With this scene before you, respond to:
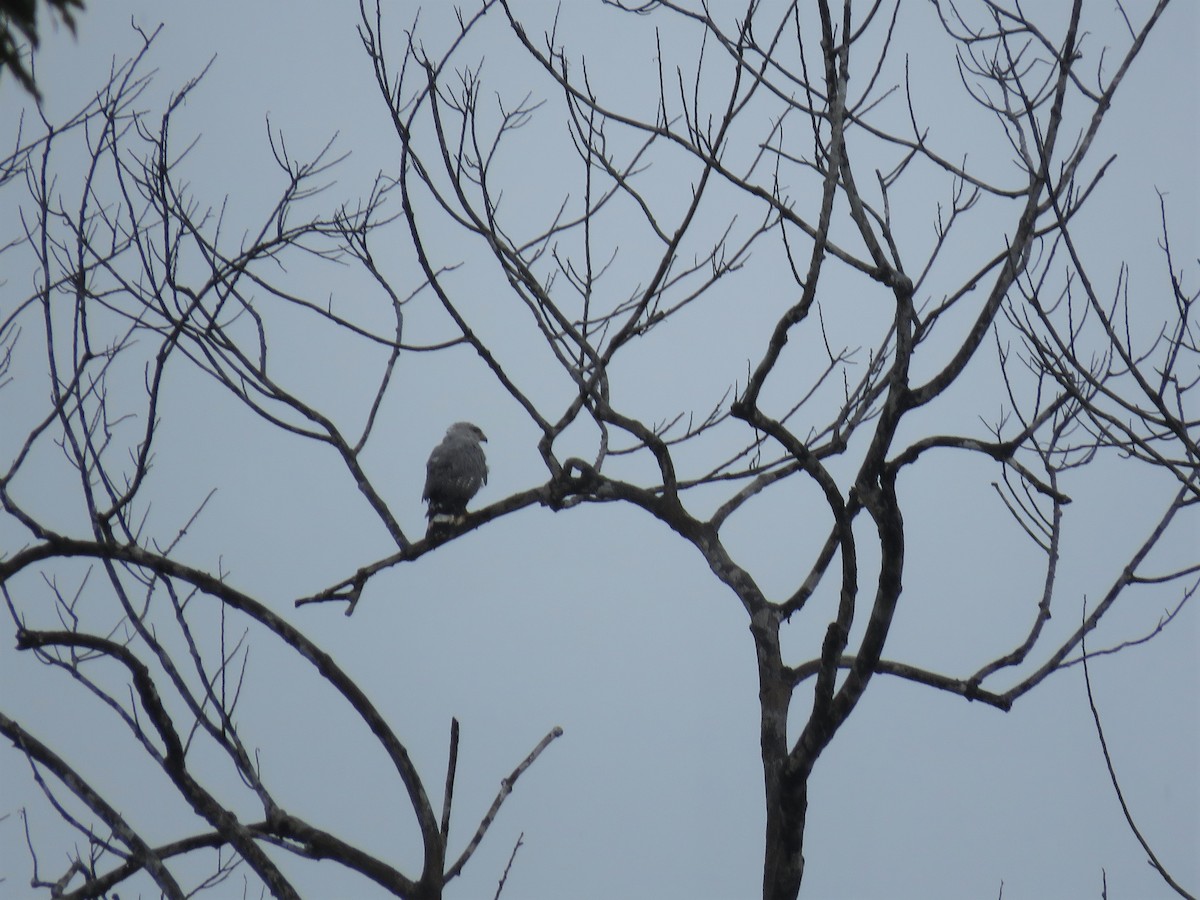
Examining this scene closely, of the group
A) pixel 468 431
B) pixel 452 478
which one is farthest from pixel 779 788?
pixel 468 431

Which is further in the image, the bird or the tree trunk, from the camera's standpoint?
the bird

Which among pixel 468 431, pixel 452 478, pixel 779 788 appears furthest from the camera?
pixel 468 431

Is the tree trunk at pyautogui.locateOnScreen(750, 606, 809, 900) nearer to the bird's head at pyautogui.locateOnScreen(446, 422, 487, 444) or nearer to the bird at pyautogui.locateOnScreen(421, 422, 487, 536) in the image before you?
the bird at pyautogui.locateOnScreen(421, 422, 487, 536)

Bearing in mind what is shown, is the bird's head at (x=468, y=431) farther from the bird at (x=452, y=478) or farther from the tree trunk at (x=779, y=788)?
the tree trunk at (x=779, y=788)

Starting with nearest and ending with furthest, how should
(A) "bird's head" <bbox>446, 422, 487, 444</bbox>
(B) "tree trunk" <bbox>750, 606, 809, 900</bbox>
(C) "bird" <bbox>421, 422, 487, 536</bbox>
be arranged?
(B) "tree trunk" <bbox>750, 606, 809, 900</bbox> → (C) "bird" <bbox>421, 422, 487, 536</bbox> → (A) "bird's head" <bbox>446, 422, 487, 444</bbox>

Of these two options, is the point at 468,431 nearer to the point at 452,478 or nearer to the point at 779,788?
the point at 452,478

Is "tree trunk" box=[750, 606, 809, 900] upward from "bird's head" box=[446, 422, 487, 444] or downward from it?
downward

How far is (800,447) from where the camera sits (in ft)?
8.79

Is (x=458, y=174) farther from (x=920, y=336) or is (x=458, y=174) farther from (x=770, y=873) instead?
(x=770, y=873)

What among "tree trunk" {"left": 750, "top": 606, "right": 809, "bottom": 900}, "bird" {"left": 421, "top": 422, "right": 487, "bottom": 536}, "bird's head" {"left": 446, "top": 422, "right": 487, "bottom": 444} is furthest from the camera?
"bird's head" {"left": 446, "top": 422, "right": 487, "bottom": 444}

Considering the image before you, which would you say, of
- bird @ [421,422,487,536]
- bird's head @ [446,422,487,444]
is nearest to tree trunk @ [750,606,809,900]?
bird @ [421,422,487,536]

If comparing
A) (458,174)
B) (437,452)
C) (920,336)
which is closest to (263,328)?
(458,174)

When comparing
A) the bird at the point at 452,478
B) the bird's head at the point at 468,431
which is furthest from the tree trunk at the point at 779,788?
the bird's head at the point at 468,431

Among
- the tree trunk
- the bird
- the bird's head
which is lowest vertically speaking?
the tree trunk
